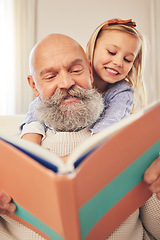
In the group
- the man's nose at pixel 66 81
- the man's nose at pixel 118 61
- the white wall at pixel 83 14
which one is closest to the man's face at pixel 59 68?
the man's nose at pixel 66 81

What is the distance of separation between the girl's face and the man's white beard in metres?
0.33

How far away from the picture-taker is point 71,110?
1.02 metres

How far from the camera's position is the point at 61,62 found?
1027mm

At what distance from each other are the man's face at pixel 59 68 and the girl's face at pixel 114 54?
29 cm

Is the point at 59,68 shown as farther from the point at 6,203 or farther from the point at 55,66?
the point at 6,203

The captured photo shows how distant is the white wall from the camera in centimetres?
341

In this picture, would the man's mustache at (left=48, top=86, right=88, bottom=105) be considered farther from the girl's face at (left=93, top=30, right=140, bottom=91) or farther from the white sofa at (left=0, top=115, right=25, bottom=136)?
the white sofa at (left=0, top=115, right=25, bottom=136)

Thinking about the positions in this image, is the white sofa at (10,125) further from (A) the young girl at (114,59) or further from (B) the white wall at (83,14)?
(B) the white wall at (83,14)

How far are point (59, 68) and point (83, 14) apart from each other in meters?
2.78

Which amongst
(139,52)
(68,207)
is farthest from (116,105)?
(68,207)

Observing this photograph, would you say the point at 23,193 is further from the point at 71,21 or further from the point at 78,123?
the point at 71,21

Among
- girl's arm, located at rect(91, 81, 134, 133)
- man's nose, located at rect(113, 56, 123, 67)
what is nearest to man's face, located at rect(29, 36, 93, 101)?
girl's arm, located at rect(91, 81, 134, 133)

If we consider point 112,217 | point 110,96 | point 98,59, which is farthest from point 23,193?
point 98,59

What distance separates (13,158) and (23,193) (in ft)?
0.33
